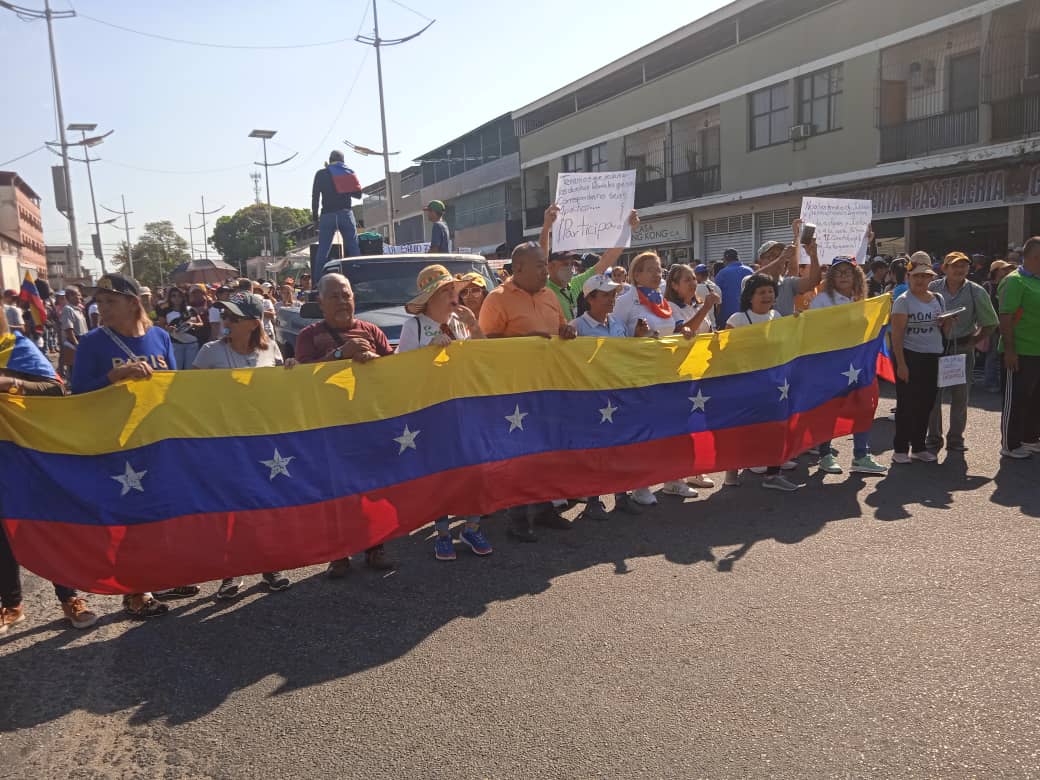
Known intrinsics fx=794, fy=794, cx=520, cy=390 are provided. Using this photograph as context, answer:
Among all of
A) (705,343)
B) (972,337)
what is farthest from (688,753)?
(972,337)

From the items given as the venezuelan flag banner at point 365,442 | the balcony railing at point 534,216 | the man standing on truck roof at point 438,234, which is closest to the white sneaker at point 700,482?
the venezuelan flag banner at point 365,442

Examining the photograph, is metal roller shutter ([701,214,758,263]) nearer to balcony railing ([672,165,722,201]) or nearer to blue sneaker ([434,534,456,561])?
balcony railing ([672,165,722,201])

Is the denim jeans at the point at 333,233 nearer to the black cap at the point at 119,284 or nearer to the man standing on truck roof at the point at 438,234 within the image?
the man standing on truck roof at the point at 438,234

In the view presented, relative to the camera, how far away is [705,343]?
643cm

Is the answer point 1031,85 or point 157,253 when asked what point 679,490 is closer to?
point 1031,85

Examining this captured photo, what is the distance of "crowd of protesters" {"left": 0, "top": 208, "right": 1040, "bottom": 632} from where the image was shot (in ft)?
15.0

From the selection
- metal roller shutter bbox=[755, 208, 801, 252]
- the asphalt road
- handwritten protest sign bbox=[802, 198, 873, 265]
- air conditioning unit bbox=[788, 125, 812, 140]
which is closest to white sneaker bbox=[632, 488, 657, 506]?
the asphalt road

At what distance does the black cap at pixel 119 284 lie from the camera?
4438 millimetres

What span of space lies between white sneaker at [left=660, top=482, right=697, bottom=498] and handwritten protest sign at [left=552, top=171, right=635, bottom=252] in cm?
211

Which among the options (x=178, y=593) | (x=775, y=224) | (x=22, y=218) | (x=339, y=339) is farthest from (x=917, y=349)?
(x=22, y=218)

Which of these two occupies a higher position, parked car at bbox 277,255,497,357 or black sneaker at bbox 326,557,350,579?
parked car at bbox 277,255,497,357

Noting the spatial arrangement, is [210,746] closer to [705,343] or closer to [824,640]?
[824,640]

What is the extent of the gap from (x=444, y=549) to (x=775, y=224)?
82.8ft

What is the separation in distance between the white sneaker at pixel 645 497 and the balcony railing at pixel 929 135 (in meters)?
19.1
